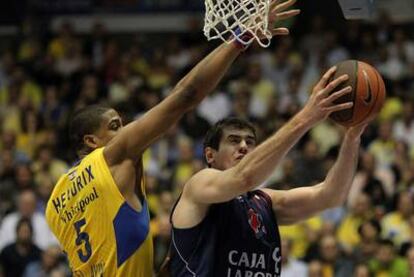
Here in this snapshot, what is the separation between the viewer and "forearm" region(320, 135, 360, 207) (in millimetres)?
5848

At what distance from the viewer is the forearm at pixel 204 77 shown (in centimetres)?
505

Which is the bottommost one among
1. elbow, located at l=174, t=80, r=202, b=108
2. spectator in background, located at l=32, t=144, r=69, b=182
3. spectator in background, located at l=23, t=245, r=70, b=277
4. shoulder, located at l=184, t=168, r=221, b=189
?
spectator in background, located at l=23, t=245, r=70, b=277

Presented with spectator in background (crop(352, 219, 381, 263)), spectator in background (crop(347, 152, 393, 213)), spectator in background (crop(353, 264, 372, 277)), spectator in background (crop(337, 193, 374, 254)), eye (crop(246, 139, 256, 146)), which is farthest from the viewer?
spectator in background (crop(347, 152, 393, 213))

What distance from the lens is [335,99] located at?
5.11 m

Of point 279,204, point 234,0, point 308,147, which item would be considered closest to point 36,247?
point 308,147

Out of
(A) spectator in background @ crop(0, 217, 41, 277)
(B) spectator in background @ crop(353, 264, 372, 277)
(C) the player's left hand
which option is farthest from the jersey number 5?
(A) spectator in background @ crop(0, 217, 41, 277)

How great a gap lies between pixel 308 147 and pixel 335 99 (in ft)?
24.5

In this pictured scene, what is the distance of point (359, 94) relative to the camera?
17.5 ft

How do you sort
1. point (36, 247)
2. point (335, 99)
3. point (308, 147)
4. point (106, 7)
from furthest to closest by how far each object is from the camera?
point (106, 7)
point (308, 147)
point (36, 247)
point (335, 99)

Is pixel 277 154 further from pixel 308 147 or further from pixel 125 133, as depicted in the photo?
pixel 308 147

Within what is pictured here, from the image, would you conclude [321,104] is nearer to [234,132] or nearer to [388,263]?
[234,132]

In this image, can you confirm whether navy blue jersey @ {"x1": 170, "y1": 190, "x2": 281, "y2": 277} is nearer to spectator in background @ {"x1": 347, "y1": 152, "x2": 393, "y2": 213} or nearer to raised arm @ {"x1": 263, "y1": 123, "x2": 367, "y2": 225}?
raised arm @ {"x1": 263, "y1": 123, "x2": 367, "y2": 225}

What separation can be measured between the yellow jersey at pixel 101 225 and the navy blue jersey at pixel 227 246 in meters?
0.19

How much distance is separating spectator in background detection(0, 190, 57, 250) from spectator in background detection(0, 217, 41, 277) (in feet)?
1.26
